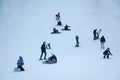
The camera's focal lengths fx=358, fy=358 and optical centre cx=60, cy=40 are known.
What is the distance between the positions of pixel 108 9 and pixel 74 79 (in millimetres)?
22114

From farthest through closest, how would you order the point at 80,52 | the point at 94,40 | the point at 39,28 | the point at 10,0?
the point at 10,0 → the point at 39,28 → the point at 94,40 → the point at 80,52

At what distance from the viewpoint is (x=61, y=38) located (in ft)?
105

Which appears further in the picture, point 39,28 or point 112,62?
point 39,28

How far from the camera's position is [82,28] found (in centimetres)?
3550

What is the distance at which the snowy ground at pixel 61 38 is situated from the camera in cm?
2194

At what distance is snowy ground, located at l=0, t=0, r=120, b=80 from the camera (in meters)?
21.9

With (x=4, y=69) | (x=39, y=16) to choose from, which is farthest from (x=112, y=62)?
(x=39, y=16)

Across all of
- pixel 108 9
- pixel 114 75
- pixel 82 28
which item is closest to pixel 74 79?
pixel 114 75

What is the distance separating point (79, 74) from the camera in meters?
21.2

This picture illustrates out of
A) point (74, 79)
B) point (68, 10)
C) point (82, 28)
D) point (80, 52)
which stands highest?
point (68, 10)

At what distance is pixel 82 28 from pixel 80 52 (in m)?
8.06

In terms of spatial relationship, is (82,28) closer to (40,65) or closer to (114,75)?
(40,65)

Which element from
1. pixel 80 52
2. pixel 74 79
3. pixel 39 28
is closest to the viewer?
pixel 74 79

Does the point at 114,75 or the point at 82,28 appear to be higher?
the point at 82,28
